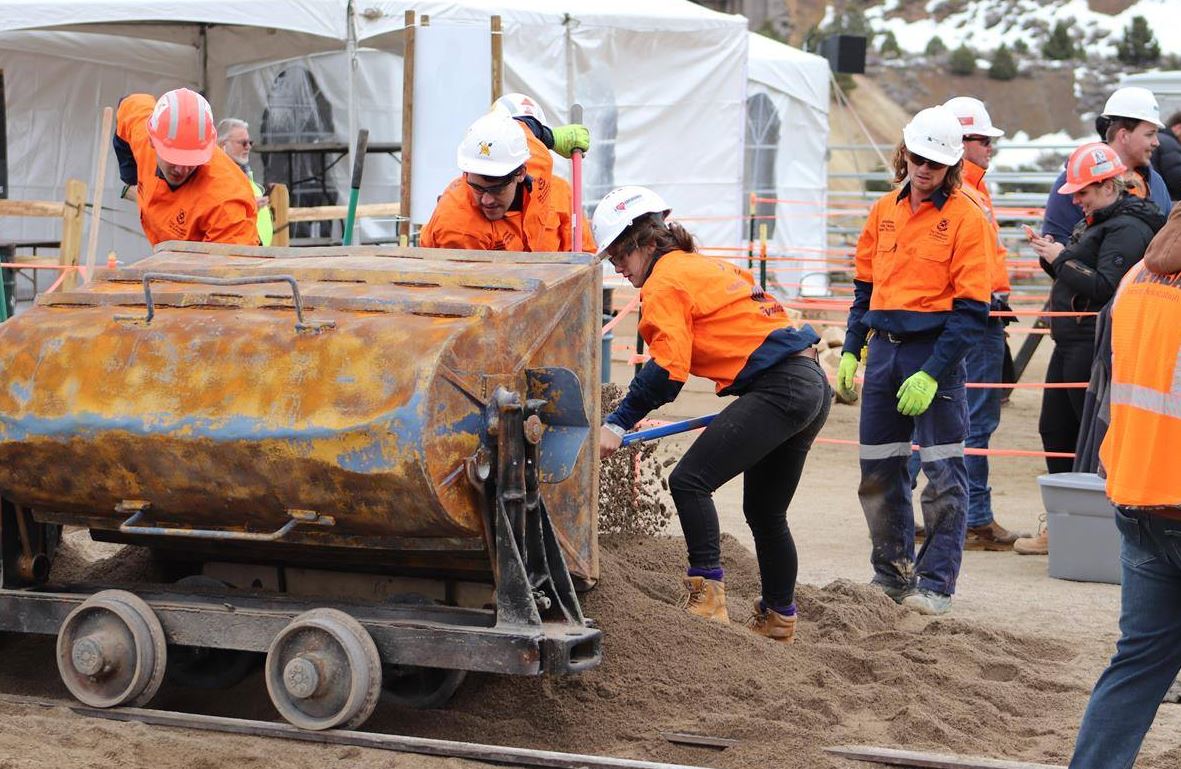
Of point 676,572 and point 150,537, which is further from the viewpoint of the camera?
point 676,572

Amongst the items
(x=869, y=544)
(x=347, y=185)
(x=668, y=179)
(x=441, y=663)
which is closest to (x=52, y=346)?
(x=441, y=663)

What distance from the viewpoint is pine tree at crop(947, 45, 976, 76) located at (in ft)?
150

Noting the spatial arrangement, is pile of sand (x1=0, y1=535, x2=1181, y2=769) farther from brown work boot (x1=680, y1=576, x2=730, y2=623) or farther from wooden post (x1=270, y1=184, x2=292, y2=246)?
wooden post (x1=270, y1=184, x2=292, y2=246)

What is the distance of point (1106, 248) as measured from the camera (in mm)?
8336

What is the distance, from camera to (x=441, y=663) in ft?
16.3

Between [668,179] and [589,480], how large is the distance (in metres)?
13.4

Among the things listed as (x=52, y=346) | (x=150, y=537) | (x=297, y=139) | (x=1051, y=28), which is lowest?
(x=150, y=537)

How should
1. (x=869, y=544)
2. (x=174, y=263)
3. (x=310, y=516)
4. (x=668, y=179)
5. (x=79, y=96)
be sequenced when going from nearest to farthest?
(x=310, y=516)
(x=174, y=263)
(x=869, y=544)
(x=79, y=96)
(x=668, y=179)

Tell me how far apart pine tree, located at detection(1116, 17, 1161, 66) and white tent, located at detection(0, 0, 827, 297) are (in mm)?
30869

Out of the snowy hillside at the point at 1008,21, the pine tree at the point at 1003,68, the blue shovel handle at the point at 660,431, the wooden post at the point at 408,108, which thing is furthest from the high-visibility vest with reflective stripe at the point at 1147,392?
the snowy hillside at the point at 1008,21

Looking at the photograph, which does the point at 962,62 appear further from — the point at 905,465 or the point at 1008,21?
the point at 905,465

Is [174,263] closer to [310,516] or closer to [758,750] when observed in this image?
[310,516]

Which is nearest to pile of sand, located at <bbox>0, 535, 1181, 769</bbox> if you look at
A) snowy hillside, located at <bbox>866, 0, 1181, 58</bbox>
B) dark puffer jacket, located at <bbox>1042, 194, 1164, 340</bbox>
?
dark puffer jacket, located at <bbox>1042, 194, 1164, 340</bbox>

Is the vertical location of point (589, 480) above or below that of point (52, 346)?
below
